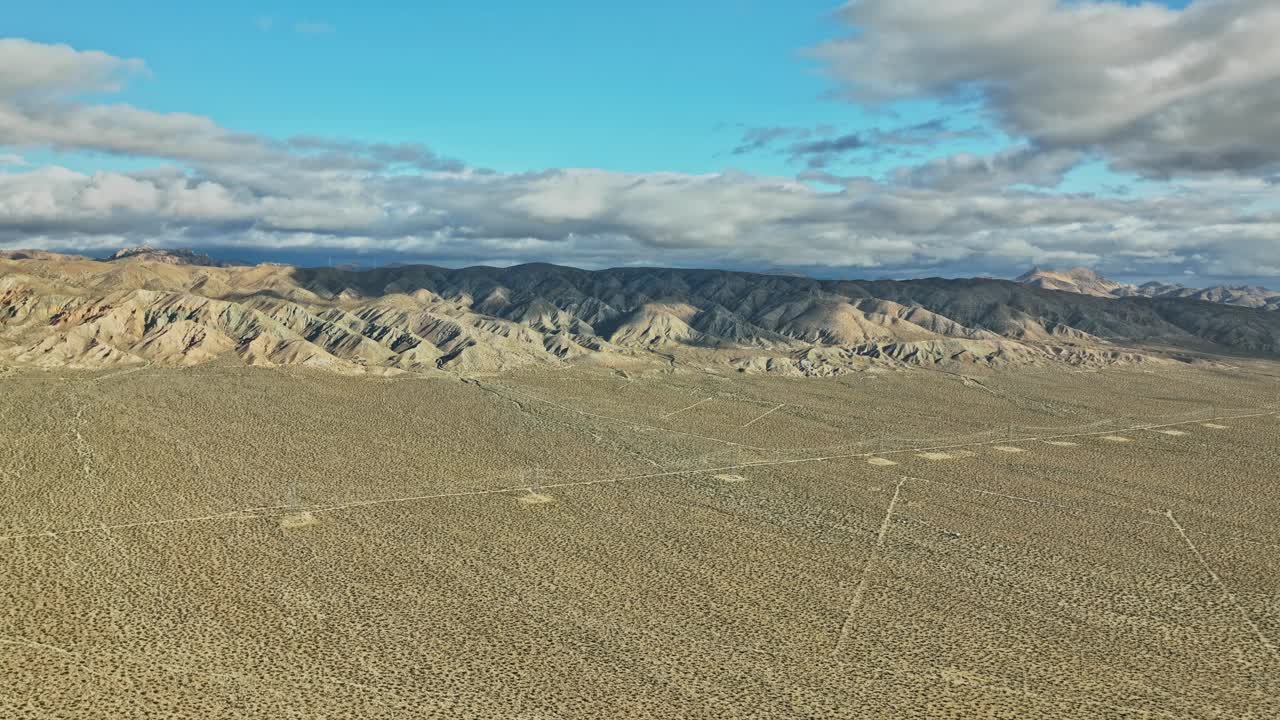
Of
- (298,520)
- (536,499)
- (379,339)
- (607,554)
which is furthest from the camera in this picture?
(379,339)

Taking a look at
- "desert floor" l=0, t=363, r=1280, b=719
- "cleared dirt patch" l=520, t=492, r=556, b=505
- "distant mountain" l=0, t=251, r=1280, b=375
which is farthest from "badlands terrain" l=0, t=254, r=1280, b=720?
"distant mountain" l=0, t=251, r=1280, b=375

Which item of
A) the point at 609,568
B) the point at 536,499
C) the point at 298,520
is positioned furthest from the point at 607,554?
the point at 298,520

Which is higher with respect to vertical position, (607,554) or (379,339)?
(379,339)

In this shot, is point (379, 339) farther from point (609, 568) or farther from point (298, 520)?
point (609, 568)

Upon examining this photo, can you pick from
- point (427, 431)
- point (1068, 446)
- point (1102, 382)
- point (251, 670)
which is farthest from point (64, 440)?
point (1102, 382)

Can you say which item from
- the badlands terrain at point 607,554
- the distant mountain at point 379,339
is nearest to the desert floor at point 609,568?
the badlands terrain at point 607,554

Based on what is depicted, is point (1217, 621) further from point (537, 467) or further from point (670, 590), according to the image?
point (537, 467)
